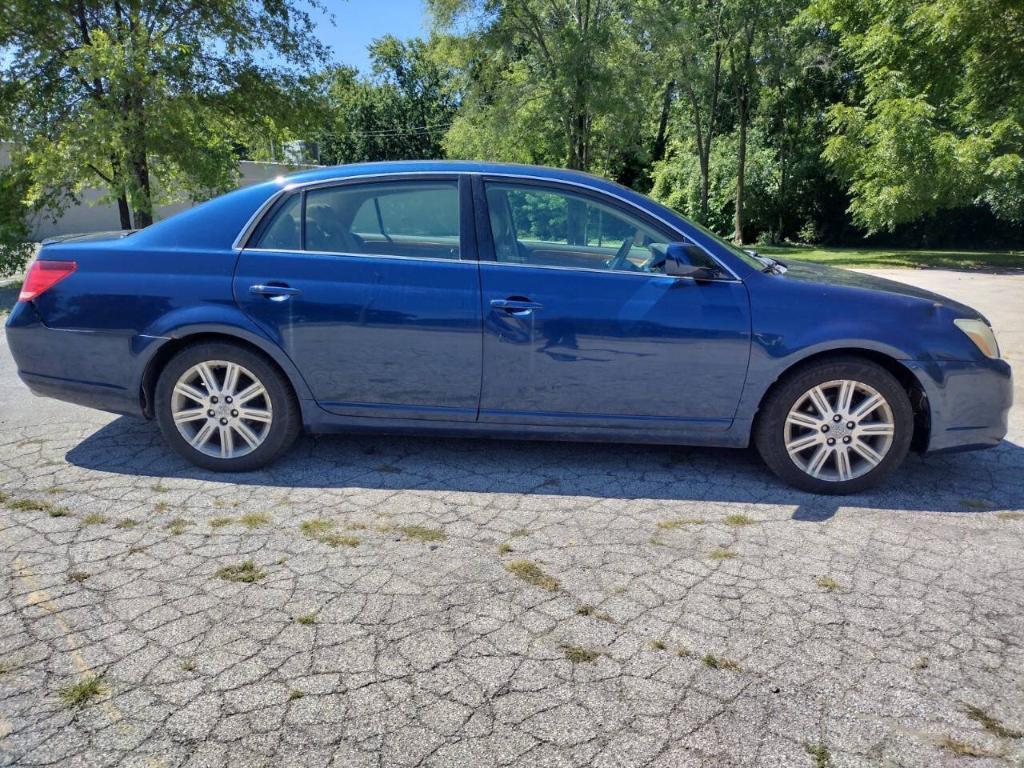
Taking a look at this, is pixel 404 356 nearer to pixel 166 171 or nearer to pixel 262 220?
pixel 262 220

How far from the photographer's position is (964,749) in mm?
2312

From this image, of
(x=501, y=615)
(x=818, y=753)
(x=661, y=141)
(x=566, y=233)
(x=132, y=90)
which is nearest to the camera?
(x=818, y=753)

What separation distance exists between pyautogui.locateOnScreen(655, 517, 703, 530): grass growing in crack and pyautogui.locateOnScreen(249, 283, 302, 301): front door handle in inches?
89.4

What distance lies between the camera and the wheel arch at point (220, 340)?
4293mm

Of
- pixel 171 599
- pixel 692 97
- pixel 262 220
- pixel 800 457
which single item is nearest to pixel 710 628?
pixel 800 457

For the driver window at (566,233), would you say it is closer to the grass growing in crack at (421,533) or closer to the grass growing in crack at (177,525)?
the grass growing in crack at (421,533)

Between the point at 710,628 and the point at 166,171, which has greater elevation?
the point at 166,171

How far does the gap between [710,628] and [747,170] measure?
1265 inches

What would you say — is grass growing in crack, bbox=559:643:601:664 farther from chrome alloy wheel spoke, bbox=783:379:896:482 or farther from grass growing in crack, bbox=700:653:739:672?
chrome alloy wheel spoke, bbox=783:379:896:482

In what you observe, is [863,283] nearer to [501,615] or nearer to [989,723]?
[989,723]

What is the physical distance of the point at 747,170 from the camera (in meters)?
32.2

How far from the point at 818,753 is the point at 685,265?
253cm

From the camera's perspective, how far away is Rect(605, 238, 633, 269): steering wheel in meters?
4.31

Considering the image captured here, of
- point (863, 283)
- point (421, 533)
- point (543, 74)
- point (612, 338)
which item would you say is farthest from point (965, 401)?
point (543, 74)
